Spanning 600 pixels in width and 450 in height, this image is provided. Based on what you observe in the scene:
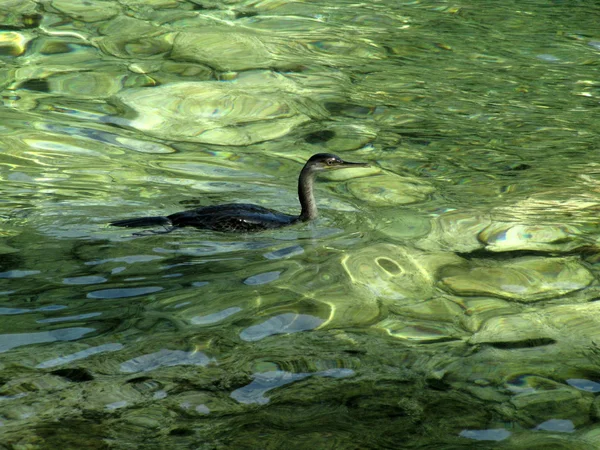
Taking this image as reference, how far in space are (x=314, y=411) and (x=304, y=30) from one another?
9.02 m

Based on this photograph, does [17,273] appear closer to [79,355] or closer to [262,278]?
[79,355]

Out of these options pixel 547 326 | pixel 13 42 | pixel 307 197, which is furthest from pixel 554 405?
pixel 13 42

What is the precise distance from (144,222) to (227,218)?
622 millimetres

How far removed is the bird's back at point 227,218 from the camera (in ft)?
21.9

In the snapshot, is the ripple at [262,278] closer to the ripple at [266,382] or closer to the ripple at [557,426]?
the ripple at [266,382]

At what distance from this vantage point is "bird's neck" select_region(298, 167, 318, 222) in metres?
7.21

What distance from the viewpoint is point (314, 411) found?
13.9 feet

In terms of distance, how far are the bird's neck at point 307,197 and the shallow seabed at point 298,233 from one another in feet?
0.63

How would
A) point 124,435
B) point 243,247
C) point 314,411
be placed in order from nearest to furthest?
point 124,435, point 314,411, point 243,247


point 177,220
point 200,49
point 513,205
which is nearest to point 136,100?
point 200,49

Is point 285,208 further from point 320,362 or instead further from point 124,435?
point 124,435

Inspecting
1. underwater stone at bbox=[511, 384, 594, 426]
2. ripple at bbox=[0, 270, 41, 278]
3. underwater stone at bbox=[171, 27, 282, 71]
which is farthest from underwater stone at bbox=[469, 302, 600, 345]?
underwater stone at bbox=[171, 27, 282, 71]

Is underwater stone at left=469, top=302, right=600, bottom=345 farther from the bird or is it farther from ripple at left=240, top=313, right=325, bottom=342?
the bird

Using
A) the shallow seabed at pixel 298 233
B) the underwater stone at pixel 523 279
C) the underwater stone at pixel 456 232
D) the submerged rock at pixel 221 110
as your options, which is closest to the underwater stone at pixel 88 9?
the shallow seabed at pixel 298 233
